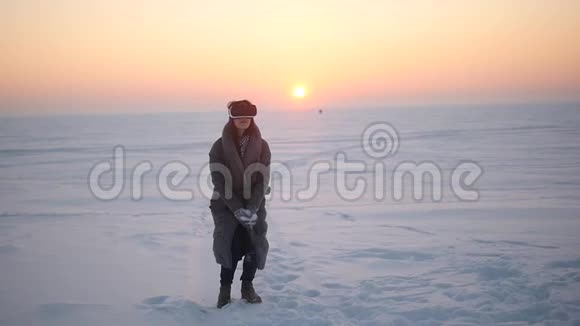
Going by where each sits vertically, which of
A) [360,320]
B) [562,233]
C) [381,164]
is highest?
[381,164]

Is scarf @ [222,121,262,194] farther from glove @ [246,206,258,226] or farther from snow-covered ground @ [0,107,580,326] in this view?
snow-covered ground @ [0,107,580,326]

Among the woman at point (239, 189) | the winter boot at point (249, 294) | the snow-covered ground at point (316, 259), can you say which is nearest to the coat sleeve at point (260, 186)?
the woman at point (239, 189)

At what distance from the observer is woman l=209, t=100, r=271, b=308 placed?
3.34 meters

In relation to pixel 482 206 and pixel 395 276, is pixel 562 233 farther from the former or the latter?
pixel 395 276

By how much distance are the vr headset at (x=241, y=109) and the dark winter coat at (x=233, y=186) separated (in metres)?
0.11

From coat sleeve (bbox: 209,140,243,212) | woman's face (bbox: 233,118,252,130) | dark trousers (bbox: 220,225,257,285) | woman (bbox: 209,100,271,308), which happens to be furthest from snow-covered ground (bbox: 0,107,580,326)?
woman's face (bbox: 233,118,252,130)

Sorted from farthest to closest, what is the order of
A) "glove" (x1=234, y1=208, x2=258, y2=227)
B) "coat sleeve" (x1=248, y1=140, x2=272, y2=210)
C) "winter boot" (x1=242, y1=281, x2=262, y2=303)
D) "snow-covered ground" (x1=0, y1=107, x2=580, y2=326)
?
"winter boot" (x1=242, y1=281, x2=262, y2=303)
"snow-covered ground" (x1=0, y1=107, x2=580, y2=326)
"coat sleeve" (x1=248, y1=140, x2=272, y2=210)
"glove" (x1=234, y1=208, x2=258, y2=227)

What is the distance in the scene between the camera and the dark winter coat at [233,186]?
11.0 feet

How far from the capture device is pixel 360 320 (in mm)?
3463

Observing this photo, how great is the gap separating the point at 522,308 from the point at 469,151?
12765 mm

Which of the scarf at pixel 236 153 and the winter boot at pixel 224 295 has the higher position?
the scarf at pixel 236 153

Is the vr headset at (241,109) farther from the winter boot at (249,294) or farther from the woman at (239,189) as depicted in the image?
the winter boot at (249,294)

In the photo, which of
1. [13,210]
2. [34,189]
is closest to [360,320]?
[13,210]

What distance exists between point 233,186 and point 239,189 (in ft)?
0.20
